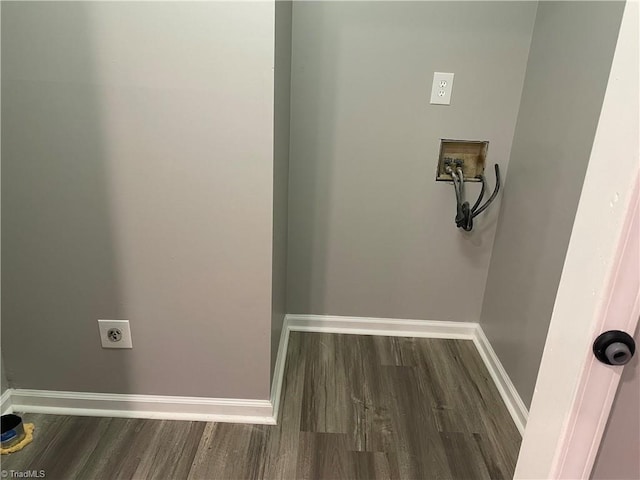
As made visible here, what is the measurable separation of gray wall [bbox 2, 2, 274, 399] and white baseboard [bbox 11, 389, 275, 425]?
0.04 metres

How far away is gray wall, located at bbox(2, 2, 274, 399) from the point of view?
1.30 metres

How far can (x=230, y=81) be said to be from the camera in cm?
133

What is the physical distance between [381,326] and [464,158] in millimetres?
946

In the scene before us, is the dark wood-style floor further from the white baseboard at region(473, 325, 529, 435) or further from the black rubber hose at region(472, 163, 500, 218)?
the black rubber hose at region(472, 163, 500, 218)

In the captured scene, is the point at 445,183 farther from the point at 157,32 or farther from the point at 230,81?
the point at 157,32

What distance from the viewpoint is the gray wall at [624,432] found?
2.31 ft

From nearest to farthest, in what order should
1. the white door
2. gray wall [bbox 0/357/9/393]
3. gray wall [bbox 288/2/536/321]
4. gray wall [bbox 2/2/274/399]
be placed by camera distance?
1. the white door
2. gray wall [bbox 2/2/274/399]
3. gray wall [bbox 0/357/9/393]
4. gray wall [bbox 288/2/536/321]

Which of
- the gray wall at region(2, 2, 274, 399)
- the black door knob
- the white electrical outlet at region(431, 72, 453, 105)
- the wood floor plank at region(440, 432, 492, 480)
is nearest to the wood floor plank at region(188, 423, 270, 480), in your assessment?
the gray wall at region(2, 2, 274, 399)

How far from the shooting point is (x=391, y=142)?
2045mm

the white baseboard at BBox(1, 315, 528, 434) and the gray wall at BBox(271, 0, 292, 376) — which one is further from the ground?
the gray wall at BBox(271, 0, 292, 376)

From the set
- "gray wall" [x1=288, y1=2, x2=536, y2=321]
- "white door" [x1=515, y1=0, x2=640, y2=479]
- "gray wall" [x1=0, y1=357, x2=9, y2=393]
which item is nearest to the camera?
"white door" [x1=515, y1=0, x2=640, y2=479]

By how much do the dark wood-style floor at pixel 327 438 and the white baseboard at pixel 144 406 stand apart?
0.03 metres

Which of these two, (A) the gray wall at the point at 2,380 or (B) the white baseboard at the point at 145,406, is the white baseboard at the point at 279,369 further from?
(A) the gray wall at the point at 2,380

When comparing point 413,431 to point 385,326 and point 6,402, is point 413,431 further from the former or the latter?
point 6,402
